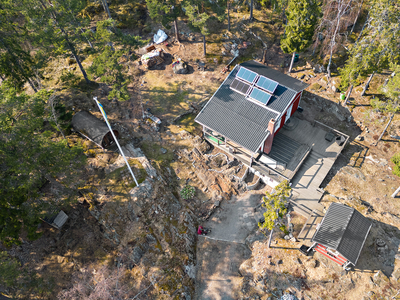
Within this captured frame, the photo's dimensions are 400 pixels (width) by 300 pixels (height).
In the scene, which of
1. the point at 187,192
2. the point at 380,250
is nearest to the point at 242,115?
the point at 187,192

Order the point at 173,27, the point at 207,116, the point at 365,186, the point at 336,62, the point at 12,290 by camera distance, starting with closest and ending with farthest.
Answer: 1. the point at 12,290
2. the point at 365,186
3. the point at 207,116
4. the point at 336,62
5. the point at 173,27

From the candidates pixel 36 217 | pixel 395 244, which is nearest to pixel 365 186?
pixel 395 244

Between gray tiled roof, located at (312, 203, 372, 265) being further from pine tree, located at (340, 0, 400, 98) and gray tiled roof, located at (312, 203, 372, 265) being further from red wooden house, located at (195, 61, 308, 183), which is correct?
pine tree, located at (340, 0, 400, 98)

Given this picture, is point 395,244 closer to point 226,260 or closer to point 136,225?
point 226,260

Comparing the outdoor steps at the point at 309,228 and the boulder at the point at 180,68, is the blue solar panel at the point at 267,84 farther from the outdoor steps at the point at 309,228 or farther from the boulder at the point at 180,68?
the outdoor steps at the point at 309,228

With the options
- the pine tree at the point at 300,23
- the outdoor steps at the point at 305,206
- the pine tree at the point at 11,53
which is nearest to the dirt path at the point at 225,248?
the outdoor steps at the point at 305,206
